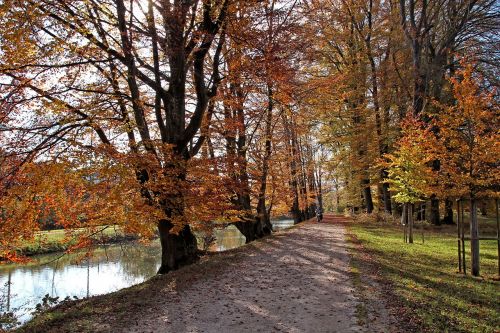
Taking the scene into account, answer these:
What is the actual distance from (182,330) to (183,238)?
5969 millimetres

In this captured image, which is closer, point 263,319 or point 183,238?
point 263,319

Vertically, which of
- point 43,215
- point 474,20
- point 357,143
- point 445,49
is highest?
Answer: point 474,20

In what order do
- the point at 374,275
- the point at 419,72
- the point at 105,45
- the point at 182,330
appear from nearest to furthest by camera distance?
the point at 182,330 < the point at 374,275 < the point at 105,45 < the point at 419,72

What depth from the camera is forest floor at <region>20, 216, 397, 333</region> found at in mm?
5902

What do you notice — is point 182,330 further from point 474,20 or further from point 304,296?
point 474,20

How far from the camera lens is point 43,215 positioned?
32.2ft

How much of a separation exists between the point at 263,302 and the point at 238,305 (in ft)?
1.53

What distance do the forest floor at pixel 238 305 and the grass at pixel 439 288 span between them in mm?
593

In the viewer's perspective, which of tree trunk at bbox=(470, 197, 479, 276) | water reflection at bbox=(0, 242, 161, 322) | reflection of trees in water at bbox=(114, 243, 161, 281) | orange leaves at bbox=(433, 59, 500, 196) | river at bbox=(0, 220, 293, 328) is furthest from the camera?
reflection of trees in water at bbox=(114, 243, 161, 281)

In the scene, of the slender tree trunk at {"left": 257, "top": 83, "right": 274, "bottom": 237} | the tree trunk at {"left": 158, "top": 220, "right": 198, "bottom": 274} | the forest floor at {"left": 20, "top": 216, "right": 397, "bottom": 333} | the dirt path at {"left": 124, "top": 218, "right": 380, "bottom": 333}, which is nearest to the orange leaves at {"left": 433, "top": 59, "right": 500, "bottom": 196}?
the forest floor at {"left": 20, "top": 216, "right": 397, "bottom": 333}

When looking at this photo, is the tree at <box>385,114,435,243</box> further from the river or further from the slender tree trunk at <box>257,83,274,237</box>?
Answer: the river


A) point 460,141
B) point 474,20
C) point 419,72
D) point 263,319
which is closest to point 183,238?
point 263,319

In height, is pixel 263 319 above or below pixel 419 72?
below

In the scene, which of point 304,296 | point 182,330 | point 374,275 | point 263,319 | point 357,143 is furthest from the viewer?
point 357,143
